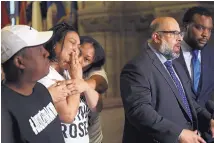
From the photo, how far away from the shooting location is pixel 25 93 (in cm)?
187

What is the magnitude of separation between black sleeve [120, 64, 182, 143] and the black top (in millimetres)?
703

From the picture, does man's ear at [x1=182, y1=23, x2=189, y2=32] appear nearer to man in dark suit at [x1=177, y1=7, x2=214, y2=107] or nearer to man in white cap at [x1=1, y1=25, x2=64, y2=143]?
man in dark suit at [x1=177, y1=7, x2=214, y2=107]

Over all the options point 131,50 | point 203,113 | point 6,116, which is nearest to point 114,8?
point 131,50

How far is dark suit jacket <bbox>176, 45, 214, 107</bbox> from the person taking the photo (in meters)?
3.14

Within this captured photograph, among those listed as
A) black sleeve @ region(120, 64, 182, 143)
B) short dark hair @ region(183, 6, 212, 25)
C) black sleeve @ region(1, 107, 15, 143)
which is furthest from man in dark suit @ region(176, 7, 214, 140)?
black sleeve @ region(1, 107, 15, 143)

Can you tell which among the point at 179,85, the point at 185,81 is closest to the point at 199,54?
the point at 185,81

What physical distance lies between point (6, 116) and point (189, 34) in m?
1.93

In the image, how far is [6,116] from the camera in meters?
1.76

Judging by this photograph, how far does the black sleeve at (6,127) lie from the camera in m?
1.75

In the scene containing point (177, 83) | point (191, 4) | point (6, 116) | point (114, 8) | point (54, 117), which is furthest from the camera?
point (114, 8)

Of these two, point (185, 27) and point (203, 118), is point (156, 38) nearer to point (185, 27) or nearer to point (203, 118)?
point (203, 118)

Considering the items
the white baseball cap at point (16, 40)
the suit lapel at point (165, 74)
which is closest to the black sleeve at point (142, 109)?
the suit lapel at point (165, 74)

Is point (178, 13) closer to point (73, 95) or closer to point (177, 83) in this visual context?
point (177, 83)

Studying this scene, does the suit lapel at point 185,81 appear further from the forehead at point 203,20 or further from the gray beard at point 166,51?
the forehead at point 203,20
